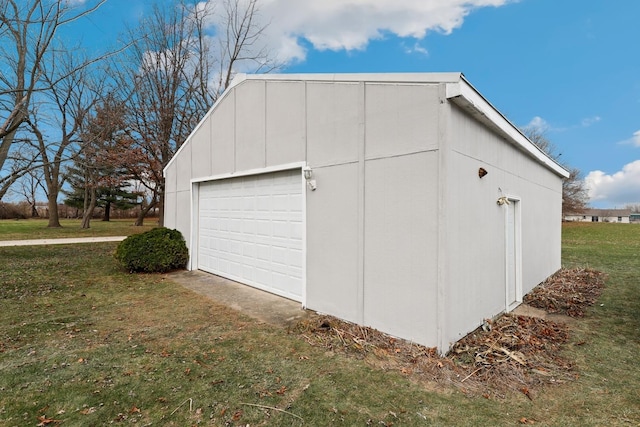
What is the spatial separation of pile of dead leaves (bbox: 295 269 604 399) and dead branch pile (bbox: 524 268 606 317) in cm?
101

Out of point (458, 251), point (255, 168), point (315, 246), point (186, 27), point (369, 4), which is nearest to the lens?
point (458, 251)

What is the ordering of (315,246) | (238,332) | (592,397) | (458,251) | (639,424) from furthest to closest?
1. (315,246)
2. (238,332)
3. (458,251)
4. (592,397)
5. (639,424)

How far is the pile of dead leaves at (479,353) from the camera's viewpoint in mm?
3133

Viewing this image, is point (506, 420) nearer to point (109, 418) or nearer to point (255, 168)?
point (109, 418)

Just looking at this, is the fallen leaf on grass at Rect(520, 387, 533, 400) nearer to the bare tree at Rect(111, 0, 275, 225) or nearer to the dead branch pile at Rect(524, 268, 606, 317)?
the dead branch pile at Rect(524, 268, 606, 317)

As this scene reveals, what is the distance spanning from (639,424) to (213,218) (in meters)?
7.62

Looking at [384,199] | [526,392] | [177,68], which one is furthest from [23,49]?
[526,392]

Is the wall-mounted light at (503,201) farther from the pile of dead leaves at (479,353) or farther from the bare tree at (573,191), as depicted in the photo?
the bare tree at (573,191)

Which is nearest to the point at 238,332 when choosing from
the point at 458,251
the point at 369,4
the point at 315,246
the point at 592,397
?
the point at 315,246

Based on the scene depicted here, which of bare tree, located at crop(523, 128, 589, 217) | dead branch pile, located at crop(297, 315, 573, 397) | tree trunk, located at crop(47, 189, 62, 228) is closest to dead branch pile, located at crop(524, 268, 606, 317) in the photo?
dead branch pile, located at crop(297, 315, 573, 397)

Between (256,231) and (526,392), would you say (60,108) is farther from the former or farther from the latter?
(526,392)

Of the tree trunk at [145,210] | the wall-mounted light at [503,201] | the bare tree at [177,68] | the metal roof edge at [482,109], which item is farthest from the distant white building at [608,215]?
the wall-mounted light at [503,201]

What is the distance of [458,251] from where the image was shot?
12.6 ft

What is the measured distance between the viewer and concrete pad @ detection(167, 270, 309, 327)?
4.96 meters
